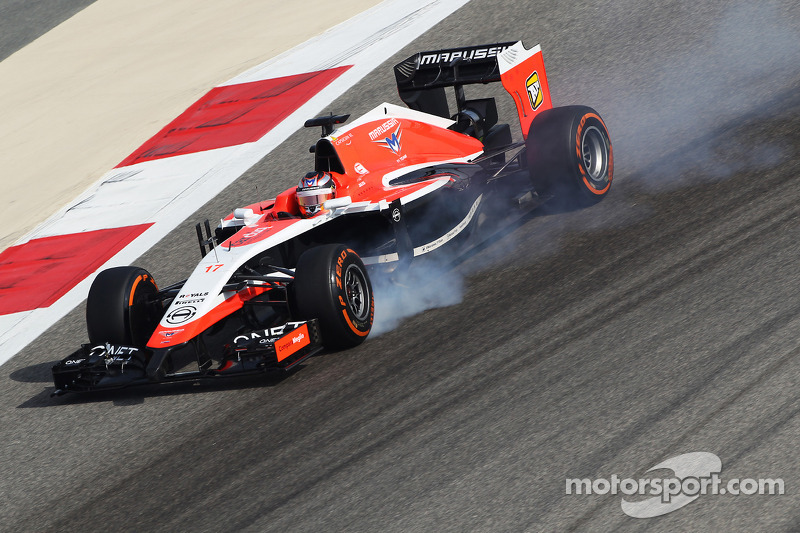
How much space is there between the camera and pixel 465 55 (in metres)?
9.45

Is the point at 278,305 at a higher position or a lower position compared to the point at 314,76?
lower

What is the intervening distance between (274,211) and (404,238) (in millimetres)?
1122

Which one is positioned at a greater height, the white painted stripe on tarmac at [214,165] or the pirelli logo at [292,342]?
the white painted stripe on tarmac at [214,165]

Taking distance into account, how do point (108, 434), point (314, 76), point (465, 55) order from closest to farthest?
point (108, 434) → point (465, 55) → point (314, 76)

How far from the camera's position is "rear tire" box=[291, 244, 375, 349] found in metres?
6.52

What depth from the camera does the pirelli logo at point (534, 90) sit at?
9.18 m

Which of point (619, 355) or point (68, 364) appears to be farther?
point (68, 364)

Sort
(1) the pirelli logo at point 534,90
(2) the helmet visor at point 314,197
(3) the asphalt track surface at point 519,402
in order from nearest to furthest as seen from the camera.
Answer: (3) the asphalt track surface at point 519,402, (2) the helmet visor at point 314,197, (1) the pirelli logo at point 534,90

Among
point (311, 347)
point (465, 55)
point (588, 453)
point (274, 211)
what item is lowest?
point (588, 453)

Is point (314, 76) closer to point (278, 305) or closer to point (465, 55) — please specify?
point (465, 55)

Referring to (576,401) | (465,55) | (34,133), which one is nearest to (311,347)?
(576,401)

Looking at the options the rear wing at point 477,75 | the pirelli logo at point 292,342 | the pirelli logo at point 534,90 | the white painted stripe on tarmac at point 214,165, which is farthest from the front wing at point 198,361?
the pirelli logo at point 534,90

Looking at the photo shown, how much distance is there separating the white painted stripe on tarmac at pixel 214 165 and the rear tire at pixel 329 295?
2.82m

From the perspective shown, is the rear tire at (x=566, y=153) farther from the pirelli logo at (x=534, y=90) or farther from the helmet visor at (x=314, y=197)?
the helmet visor at (x=314, y=197)
